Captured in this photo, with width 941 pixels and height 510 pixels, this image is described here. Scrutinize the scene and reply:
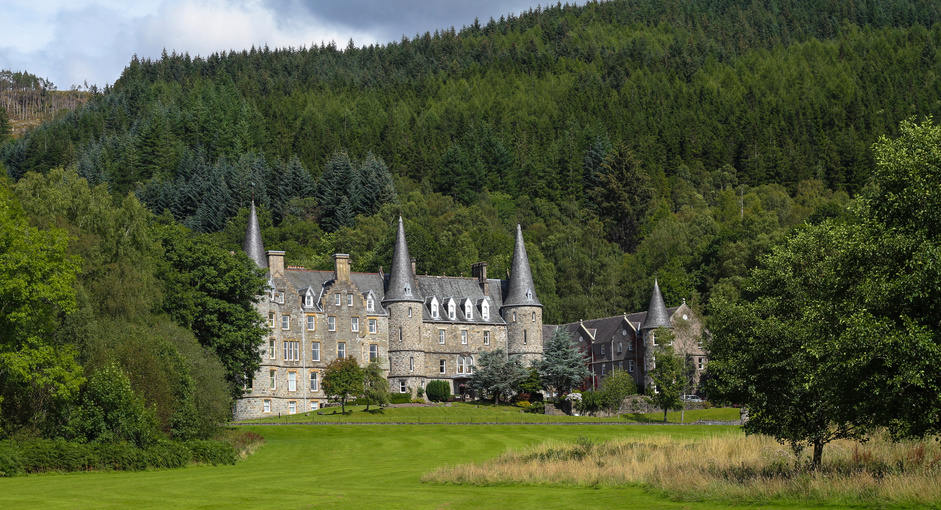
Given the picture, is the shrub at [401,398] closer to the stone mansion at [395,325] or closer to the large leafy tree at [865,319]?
the stone mansion at [395,325]

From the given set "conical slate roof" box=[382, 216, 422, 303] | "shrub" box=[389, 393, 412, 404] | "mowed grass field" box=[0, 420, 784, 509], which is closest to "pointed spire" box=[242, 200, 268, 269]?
"conical slate roof" box=[382, 216, 422, 303]

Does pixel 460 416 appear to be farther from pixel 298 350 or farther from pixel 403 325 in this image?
pixel 298 350

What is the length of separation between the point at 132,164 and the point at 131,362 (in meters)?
120

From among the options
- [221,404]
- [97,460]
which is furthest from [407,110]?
[97,460]

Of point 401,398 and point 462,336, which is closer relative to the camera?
point 401,398

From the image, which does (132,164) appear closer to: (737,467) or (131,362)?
(131,362)

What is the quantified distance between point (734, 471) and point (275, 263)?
58.1 metres

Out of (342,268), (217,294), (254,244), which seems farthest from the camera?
(342,268)

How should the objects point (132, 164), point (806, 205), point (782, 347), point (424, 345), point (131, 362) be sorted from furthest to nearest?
point (132, 164), point (806, 205), point (424, 345), point (131, 362), point (782, 347)

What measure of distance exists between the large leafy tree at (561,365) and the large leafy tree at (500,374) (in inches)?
82.5

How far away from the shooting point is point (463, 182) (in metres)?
156

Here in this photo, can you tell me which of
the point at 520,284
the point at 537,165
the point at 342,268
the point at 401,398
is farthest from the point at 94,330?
the point at 537,165

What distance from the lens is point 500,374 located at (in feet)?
265

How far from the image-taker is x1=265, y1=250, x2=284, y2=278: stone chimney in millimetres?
80375
